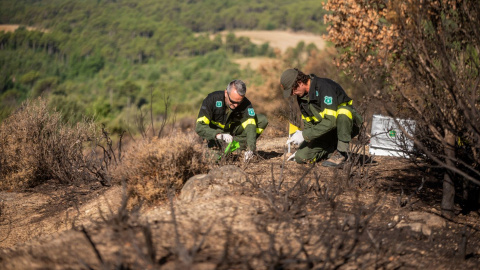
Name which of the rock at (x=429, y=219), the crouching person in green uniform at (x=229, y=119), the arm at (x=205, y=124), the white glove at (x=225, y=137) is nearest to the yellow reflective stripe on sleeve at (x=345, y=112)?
the crouching person in green uniform at (x=229, y=119)

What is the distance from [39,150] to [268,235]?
5.17m

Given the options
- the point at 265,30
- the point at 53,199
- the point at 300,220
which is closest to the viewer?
the point at 300,220

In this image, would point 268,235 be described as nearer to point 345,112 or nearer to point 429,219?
point 429,219

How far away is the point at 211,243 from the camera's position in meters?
3.30

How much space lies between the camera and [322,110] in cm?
595

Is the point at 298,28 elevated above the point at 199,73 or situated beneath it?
elevated above

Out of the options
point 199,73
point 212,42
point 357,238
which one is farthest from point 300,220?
point 212,42

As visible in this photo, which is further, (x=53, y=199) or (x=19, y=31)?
A: (x=19, y=31)

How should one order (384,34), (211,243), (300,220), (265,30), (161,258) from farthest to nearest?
1. (265,30)
2. (384,34)
3. (300,220)
4. (211,243)
5. (161,258)

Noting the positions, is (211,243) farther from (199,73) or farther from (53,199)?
(199,73)

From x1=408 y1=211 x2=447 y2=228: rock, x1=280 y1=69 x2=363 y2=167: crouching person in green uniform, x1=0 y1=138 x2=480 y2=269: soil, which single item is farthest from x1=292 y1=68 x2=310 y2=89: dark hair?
x1=408 y1=211 x2=447 y2=228: rock

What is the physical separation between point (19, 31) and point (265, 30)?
4530 centimetres

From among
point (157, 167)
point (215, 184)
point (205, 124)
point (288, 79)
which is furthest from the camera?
point (205, 124)

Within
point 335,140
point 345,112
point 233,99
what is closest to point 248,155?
point 233,99
